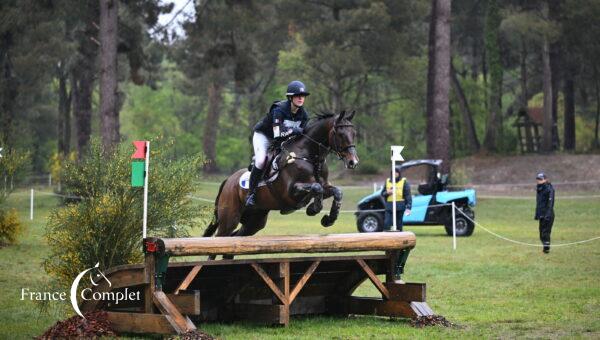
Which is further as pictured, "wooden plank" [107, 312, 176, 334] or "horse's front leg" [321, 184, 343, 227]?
"horse's front leg" [321, 184, 343, 227]

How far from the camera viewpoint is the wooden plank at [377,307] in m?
11.6

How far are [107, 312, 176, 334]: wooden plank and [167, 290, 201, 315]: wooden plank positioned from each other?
1.08ft

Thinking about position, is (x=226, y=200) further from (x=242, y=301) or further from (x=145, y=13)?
(x=145, y=13)

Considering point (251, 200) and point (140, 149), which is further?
point (251, 200)

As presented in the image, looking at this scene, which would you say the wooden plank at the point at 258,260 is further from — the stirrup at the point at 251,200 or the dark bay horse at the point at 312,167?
the stirrup at the point at 251,200

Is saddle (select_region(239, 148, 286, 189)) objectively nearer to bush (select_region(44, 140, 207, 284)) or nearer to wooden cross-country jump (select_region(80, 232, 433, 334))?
bush (select_region(44, 140, 207, 284))

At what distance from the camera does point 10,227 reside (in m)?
21.7

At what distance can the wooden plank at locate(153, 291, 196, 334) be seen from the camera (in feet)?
31.4

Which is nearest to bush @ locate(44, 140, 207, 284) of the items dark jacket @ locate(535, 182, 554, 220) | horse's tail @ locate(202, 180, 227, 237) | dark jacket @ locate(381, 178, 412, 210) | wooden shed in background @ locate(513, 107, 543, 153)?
horse's tail @ locate(202, 180, 227, 237)

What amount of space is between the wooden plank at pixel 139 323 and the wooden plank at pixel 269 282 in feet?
4.30

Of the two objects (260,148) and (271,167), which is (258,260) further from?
(260,148)

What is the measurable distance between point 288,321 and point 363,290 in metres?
4.55

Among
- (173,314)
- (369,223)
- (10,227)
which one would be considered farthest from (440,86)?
(173,314)

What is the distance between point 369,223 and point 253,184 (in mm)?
13818
